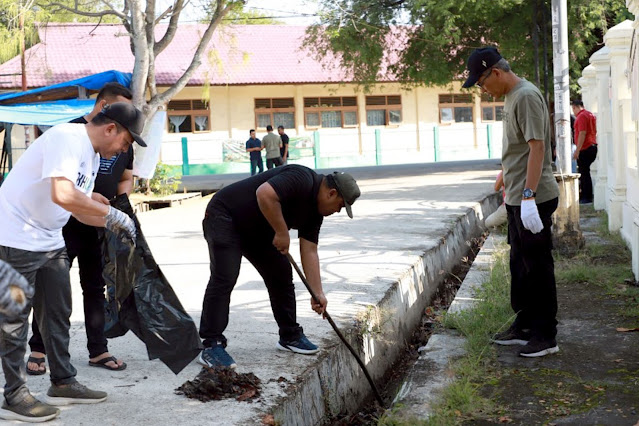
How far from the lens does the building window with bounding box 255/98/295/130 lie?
3344cm

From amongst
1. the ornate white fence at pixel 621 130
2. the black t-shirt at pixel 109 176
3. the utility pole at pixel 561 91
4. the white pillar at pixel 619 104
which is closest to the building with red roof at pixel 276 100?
the ornate white fence at pixel 621 130

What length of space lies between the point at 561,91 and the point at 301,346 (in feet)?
18.0

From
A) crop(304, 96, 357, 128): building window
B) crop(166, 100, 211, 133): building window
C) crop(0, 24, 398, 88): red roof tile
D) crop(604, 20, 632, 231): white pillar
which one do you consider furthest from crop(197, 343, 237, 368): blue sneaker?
crop(304, 96, 357, 128): building window

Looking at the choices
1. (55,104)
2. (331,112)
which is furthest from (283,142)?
(331,112)

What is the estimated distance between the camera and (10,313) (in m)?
3.74

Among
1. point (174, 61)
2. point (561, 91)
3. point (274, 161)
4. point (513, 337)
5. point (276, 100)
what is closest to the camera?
point (513, 337)

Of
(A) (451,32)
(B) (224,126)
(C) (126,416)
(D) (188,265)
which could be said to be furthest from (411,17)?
(C) (126,416)

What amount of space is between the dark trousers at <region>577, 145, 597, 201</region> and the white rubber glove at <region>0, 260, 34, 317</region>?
37.2 feet

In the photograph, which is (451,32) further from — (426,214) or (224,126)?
(224,126)

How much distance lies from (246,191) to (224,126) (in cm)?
2831

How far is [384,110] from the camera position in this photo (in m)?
34.9

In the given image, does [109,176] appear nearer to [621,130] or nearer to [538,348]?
[538,348]

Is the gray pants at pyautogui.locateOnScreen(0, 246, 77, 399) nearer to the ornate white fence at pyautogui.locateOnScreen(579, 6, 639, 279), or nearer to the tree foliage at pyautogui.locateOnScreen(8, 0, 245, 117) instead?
the ornate white fence at pyautogui.locateOnScreen(579, 6, 639, 279)

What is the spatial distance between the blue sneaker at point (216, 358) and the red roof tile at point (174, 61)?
26561 mm
